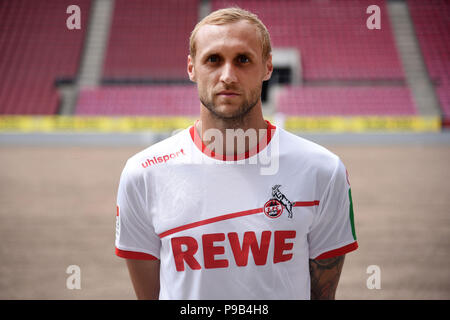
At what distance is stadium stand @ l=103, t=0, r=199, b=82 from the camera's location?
68.0 feet

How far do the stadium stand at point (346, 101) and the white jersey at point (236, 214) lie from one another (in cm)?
1710

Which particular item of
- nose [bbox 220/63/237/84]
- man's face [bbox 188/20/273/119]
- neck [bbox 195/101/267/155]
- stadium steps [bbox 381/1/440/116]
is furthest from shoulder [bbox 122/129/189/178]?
stadium steps [bbox 381/1/440/116]

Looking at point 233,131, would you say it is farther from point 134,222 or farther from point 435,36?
point 435,36

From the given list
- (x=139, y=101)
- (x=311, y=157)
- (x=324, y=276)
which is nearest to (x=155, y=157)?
(x=311, y=157)

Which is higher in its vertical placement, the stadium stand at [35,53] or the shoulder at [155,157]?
the stadium stand at [35,53]

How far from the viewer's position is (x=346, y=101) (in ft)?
61.5

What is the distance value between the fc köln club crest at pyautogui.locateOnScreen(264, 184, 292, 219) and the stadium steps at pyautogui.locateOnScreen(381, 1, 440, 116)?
19.1 meters

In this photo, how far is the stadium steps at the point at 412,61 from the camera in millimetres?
18891

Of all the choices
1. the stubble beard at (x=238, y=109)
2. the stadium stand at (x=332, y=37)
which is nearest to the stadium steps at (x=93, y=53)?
the stadium stand at (x=332, y=37)

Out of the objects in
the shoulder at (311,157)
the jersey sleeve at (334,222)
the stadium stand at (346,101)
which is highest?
the stadium stand at (346,101)

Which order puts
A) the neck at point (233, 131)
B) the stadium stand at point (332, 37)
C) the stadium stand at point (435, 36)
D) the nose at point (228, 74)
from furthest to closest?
1. the stadium stand at point (332, 37)
2. the stadium stand at point (435, 36)
3. the neck at point (233, 131)
4. the nose at point (228, 74)

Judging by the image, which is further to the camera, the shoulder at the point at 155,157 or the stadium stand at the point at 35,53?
the stadium stand at the point at 35,53

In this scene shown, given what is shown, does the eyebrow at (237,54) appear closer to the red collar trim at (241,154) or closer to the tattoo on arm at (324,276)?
the red collar trim at (241,154)

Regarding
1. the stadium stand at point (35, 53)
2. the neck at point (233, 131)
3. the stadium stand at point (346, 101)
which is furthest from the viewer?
the stadium stand at point (35, 53)
